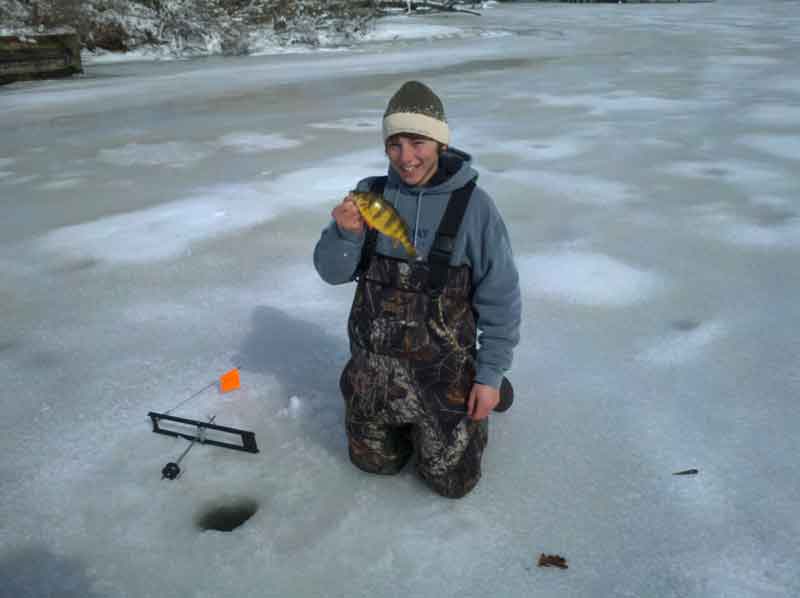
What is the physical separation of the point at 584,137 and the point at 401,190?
5.04m

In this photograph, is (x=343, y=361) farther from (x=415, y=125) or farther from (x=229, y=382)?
(x=415, y=125)

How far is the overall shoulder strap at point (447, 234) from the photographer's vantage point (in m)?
1.87

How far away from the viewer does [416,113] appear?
1778mm

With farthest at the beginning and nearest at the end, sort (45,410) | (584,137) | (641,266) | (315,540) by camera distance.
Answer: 1. (584,137)
2. (641,266)
3. (45,410)
4. (315,540)

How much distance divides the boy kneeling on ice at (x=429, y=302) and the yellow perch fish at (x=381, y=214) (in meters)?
0.09

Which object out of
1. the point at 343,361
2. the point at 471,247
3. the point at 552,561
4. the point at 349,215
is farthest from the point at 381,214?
the point at 343,361

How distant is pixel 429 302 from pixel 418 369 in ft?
0.74

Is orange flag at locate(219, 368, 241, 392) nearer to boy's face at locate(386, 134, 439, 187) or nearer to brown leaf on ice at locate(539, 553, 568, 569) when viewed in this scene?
boy's face at locate(386, 134, 439, 187)

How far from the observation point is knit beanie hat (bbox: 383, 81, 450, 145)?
178 centimetres

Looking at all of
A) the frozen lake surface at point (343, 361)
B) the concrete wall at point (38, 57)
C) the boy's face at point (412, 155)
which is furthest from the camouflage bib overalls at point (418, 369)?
the concrete wall at point (38, 57)

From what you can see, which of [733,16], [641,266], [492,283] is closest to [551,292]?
[641,266]

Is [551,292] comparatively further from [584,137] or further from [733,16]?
[733,16]

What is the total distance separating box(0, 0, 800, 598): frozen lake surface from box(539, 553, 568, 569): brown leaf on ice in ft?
0.09

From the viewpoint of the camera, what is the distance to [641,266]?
363 cm
